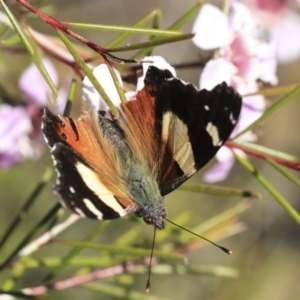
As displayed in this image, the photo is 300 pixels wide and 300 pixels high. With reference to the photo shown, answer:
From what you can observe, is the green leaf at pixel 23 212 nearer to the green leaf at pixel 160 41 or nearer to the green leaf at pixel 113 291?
the green leaf at pixel 113 291

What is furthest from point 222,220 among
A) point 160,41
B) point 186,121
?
point 160,41

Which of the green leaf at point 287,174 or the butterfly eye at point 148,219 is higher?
the green leaf at point 287,174

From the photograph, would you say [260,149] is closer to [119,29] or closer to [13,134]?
[119,29]

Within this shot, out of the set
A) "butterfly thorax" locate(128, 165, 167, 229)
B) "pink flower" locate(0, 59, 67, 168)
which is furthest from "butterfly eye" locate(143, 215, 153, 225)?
"pink flower" locate(0, 59, 67, 168)

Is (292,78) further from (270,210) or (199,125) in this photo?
(199,125)

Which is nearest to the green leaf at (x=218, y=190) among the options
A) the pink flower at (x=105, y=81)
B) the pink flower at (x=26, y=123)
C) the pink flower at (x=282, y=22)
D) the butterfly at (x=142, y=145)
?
the butterfly at (x=142, y=145)

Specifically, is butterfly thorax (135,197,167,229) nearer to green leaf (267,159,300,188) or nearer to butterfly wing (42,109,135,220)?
butterfly wing (42,109,135,220)
